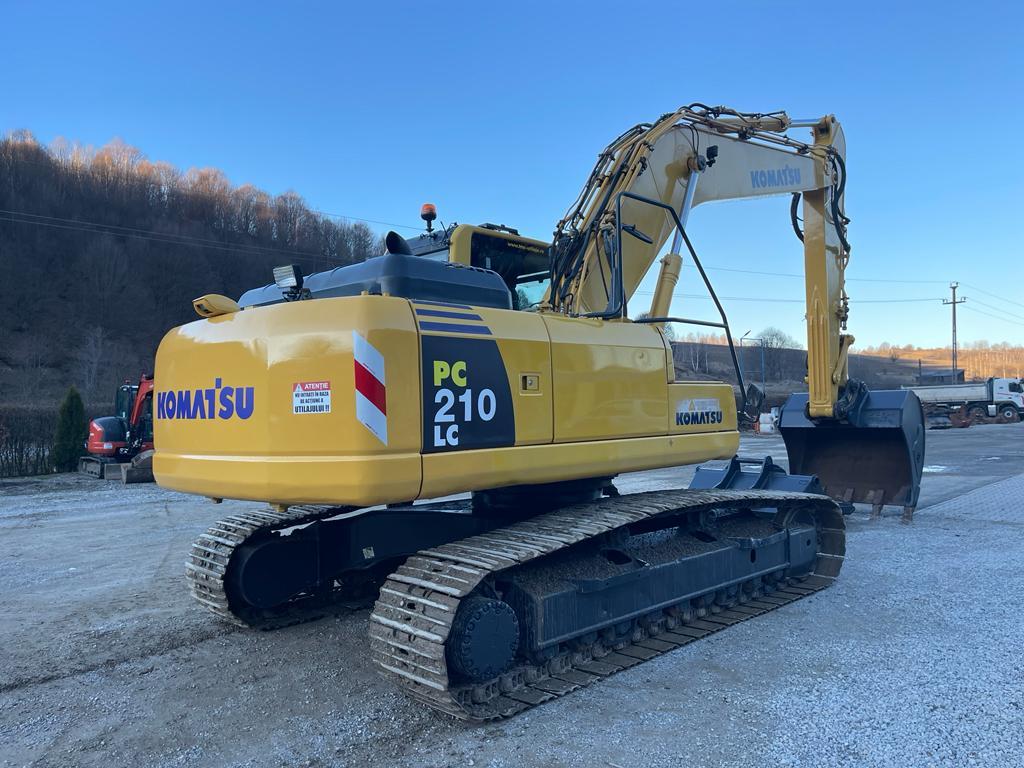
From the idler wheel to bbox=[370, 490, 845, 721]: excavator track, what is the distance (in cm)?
7

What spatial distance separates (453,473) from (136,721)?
6.49 feet

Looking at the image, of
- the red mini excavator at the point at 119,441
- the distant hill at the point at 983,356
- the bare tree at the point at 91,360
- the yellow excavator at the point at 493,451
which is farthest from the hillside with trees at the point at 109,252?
the distant hill at the point at 983,356

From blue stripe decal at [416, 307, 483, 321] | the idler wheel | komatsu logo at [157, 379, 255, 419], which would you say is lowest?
the idler wheel

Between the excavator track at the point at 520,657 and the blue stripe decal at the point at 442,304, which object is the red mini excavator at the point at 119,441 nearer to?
the excavator track at the point at 520,657

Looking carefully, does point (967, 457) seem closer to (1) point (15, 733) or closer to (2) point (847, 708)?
(2) point (847, 708)

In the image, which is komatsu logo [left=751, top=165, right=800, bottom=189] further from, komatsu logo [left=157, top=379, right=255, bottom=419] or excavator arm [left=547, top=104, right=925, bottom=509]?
komatsu logo [left=157, top=379, right=255, bottom=419]

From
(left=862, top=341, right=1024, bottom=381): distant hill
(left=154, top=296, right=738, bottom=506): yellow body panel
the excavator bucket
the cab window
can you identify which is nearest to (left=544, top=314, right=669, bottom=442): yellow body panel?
(left=154, top=296, right=738, bottom=506): yellow body panel

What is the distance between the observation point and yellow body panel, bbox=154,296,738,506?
330cm

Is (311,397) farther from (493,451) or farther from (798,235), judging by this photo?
(798,235)

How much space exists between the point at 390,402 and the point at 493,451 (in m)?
0.63

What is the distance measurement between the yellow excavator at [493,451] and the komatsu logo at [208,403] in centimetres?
1

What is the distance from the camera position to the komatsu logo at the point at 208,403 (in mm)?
3650

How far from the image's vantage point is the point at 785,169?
722 cm

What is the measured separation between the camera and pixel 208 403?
3867 mm
